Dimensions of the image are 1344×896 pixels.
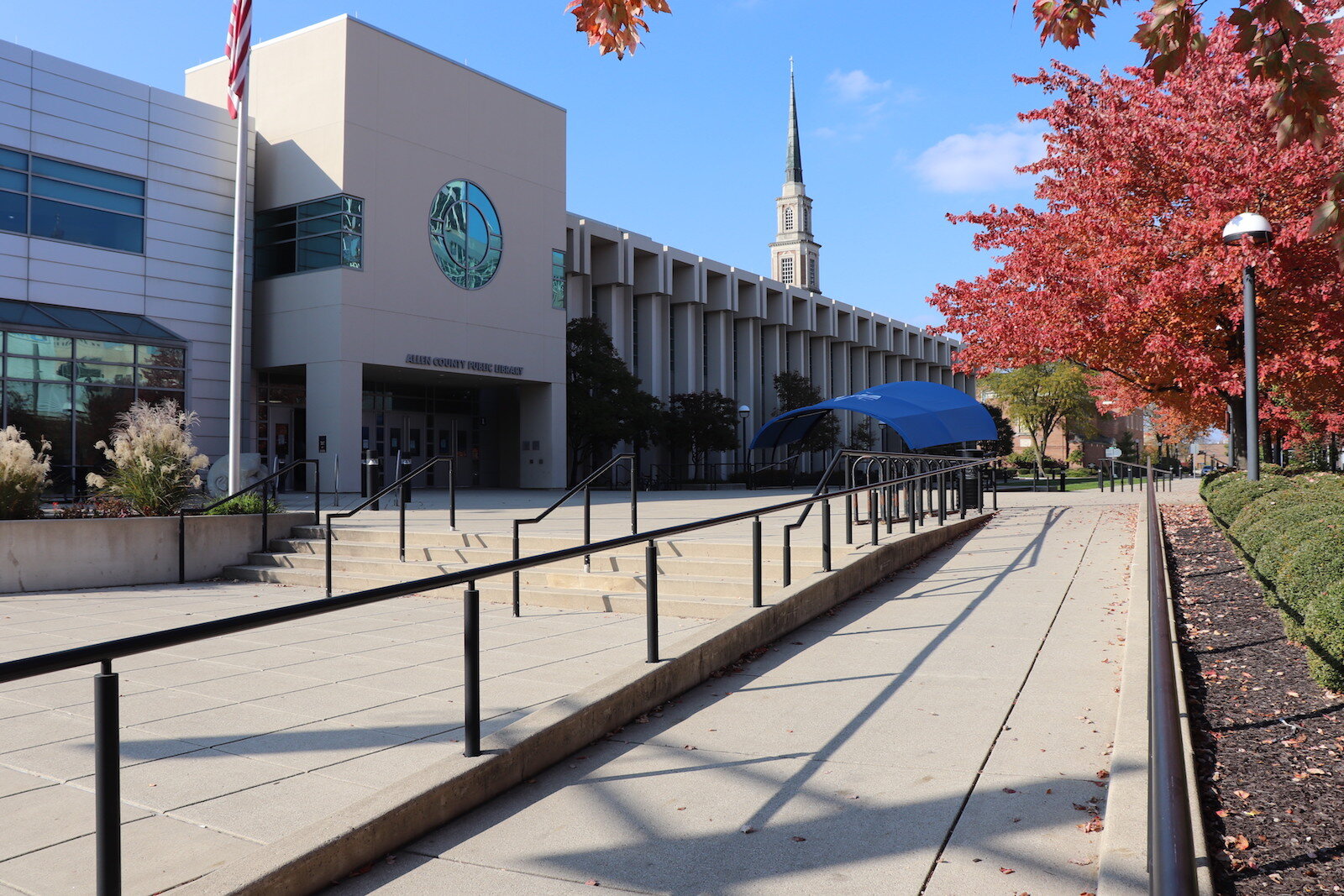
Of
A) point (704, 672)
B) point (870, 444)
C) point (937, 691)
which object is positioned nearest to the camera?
point (937, 691)

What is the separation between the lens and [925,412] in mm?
24172

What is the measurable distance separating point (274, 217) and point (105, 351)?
6568mm

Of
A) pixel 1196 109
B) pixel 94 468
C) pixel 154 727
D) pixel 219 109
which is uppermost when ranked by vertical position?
pixel 219 109

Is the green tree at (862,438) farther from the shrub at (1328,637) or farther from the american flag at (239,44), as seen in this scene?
the shrub at (1328,637)

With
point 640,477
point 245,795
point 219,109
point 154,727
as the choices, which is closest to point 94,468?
point 219,109

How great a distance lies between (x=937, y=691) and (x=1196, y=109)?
12515 mm

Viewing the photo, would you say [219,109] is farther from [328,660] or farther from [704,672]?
[704,672]

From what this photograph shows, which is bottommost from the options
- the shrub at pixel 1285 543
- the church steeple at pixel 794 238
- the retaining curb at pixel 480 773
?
the retaining curb at pixel 480 773

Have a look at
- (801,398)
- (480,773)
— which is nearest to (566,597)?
(480,773)

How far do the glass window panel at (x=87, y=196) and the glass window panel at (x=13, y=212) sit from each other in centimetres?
41

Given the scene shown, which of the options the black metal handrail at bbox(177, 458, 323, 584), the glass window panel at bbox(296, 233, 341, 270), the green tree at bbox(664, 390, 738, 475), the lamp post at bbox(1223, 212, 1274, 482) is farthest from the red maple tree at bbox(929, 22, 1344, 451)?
the green tree at bbox(664, 390, 738, 475)

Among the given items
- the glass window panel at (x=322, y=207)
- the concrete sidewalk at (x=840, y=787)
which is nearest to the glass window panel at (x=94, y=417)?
the glass window panel at (x=322, y=207)

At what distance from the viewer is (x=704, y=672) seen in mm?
6441

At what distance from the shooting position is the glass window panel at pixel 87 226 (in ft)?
78.1
